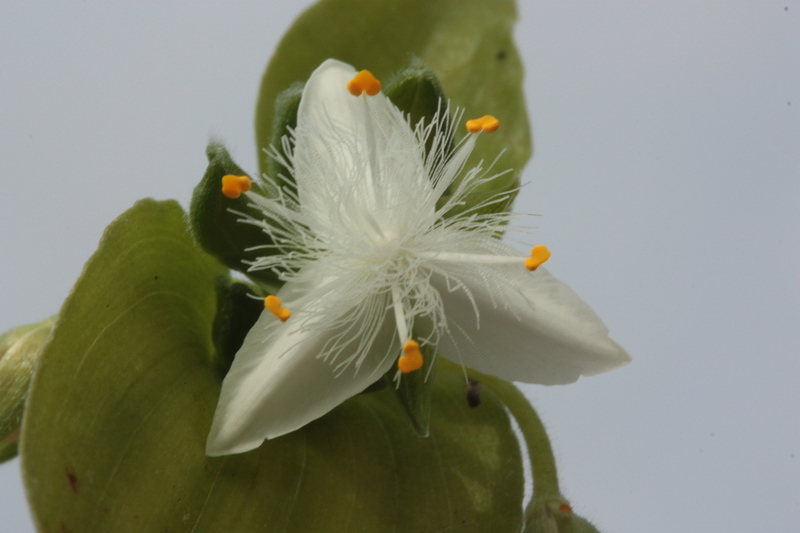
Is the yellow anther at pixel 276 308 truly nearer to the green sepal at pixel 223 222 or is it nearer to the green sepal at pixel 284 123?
the green sepal at pixel 223 222

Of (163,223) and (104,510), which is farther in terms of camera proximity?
(163,223)

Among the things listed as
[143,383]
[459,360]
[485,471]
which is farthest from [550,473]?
[143,383]

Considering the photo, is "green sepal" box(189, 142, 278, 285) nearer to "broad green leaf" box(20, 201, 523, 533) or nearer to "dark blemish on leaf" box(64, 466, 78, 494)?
"broad green leaf" box(20, 201, 523, 533)

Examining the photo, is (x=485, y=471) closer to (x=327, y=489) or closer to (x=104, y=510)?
(x=327, y=489)

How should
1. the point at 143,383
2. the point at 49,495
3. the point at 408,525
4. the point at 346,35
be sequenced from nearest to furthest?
the point at 49,495, the point at 143,383, the point at 408,525, the point at 346,35

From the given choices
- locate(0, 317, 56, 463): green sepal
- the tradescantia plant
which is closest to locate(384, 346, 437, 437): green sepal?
the tradescantia plant

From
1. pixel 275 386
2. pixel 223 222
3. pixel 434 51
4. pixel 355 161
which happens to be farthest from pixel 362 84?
pixel 434 51

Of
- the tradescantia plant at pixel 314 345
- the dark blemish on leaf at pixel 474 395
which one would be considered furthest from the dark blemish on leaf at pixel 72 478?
the dark blemish on leaf at pixel 474 395
